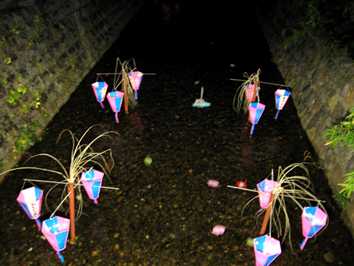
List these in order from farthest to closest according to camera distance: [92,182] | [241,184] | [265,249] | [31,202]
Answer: [241,184] < [92,182] < [31,202] < [265,249]

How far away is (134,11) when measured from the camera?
27.0 feet

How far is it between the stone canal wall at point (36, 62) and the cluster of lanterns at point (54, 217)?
0.91 meters

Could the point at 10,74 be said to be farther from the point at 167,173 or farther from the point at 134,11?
the point at 134,11

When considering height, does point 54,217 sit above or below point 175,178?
above

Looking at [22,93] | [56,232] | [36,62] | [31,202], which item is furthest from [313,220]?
[36,62]

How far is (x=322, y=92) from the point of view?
314cm

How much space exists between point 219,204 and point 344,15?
2769 millimetres

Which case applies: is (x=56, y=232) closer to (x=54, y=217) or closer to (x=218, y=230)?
(x=54, y=217)

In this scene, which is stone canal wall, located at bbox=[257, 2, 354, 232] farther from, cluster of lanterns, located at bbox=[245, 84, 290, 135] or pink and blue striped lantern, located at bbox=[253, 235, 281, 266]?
pink and blue striped lantern, located at bbox=[253, 235, 281, 266]

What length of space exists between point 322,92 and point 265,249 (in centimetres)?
222

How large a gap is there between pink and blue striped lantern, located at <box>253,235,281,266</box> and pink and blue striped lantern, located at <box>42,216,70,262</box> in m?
1.26

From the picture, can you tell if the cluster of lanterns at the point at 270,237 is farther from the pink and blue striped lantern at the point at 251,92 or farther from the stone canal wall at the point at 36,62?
the stone canal wall at the point at 36,62

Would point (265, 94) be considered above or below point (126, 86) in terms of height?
below

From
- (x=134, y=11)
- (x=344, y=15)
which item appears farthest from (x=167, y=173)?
(x=134, y=11)
